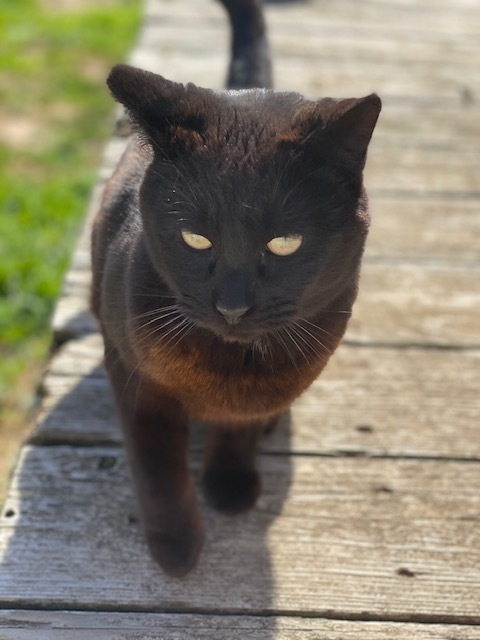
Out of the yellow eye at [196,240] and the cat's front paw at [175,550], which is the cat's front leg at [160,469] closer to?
the cat's front paw at [175,550]

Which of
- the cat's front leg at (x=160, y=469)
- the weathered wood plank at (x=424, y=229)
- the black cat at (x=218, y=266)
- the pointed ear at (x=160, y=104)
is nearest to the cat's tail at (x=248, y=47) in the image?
the black cat at (x=218, y=266)

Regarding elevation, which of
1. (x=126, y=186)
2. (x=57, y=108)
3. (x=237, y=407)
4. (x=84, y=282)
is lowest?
(x=57, y=108)

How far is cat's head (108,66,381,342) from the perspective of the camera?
3.85 ft

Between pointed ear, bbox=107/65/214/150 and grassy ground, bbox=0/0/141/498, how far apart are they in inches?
42.2

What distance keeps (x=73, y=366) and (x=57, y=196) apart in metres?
1.52

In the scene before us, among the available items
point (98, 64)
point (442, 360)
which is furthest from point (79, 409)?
point (98, 64)

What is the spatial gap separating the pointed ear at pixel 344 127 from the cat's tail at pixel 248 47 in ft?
2.46

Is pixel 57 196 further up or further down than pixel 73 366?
further down

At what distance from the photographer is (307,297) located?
1.28 metres

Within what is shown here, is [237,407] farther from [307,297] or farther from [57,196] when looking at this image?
[57,196]

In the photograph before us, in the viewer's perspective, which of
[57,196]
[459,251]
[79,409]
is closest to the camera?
[79,409]

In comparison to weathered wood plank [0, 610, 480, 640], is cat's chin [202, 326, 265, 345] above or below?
above

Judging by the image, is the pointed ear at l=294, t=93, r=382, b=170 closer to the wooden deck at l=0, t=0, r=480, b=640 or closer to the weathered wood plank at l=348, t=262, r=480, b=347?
the wooden deck at l=0, t=0, r=480, b=640

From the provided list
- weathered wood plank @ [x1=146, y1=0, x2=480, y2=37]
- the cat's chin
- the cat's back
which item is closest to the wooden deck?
the cat's back
